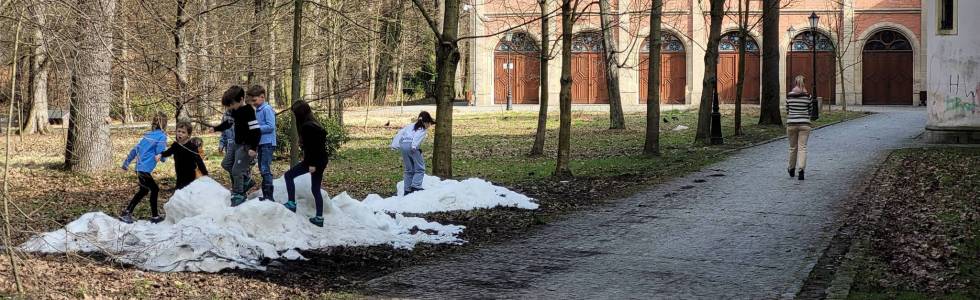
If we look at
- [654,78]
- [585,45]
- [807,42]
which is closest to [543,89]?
[654,78]

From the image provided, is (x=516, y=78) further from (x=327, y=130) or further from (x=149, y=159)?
(x=149, y=159)

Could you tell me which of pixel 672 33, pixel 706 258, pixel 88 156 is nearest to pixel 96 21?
pixel 706 258

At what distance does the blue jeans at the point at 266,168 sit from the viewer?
11211 millimetres

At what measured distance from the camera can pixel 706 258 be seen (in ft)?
34.0

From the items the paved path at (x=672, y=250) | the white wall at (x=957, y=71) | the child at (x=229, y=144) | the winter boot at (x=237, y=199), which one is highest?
the white wall at (x=957, y=71)

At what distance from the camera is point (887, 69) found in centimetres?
5612

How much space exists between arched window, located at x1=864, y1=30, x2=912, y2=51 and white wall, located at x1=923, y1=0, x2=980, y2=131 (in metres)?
33.4

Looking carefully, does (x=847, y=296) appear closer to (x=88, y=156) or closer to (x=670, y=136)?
(x=88, y=156)

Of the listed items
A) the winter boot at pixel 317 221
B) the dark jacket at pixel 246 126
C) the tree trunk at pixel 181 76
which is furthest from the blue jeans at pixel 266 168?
the tree trunk at pixel 181 76

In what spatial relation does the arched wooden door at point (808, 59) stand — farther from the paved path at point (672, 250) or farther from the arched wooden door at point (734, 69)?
the paved path at point (672, 250)

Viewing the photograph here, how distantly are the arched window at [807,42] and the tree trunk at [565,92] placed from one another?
41.3 m

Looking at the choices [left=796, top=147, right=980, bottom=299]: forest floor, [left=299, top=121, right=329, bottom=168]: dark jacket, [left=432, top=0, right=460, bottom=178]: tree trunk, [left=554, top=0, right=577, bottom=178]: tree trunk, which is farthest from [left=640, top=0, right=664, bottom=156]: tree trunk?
[left=299, top=121, right=329, bottom=168]: dark jacket

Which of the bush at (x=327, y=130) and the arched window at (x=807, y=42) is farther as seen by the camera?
the arched window at (x=807, y=42)

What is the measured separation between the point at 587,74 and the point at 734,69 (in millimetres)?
7678
